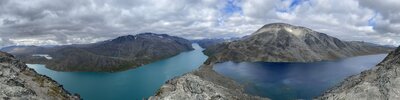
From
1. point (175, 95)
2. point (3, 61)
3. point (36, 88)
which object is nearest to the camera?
point (175, 95)

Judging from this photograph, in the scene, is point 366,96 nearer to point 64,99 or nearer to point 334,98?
point 334,98

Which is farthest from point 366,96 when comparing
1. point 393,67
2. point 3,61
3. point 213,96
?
point 3,61

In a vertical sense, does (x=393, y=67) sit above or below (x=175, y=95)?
above

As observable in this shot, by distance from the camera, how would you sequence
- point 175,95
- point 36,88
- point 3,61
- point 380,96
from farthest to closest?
point 3,61, point 36,88, point 175,95, point 380,96

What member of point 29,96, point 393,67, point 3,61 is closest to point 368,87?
point 393,67

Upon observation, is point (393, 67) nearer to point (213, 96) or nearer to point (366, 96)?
point (366, 96)

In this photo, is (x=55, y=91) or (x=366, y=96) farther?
(x=55, y=91)
